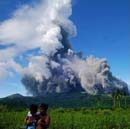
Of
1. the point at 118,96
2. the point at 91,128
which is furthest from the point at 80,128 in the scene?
the point at 118,96

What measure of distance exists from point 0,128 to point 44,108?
20.5 metres

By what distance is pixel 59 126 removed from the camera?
A: 3566cm

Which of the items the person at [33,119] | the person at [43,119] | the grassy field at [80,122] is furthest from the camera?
the grassy field at [80,122]

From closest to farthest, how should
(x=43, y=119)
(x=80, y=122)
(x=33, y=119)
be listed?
A: (x=43, y=119)
(x=33, y=119)
(x=80, y=122)

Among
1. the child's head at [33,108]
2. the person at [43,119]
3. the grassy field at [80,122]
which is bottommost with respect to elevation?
the person at [43,119]

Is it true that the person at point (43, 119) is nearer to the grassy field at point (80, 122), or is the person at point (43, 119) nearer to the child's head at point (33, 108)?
the child's head at point (33, 108)

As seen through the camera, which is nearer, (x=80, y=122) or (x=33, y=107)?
(x=33, y=107)

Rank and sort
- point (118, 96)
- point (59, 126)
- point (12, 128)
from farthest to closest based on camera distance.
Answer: point (118, 96) < point (59, 126) < point (12, 128)

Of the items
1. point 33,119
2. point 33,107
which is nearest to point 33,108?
point 33,107

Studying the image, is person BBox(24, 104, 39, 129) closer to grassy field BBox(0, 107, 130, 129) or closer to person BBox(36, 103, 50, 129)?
person BBox(36, 103, 50, 129)

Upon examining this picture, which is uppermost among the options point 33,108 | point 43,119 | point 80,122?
point 80,122

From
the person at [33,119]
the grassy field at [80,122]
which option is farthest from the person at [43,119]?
the grassy field at [80,122]

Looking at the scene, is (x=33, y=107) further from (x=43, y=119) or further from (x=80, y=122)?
(x=80, y=122)

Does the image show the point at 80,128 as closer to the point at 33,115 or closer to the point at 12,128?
the point at 12,128
